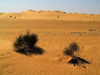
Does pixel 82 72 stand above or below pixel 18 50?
below

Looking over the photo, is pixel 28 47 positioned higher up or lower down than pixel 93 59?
higher up

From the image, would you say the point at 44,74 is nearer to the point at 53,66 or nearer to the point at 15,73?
the point at 53,66

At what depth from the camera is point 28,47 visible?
21.9 feet

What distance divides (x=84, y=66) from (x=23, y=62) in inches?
130

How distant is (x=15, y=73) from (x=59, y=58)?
2597mm

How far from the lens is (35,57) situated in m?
5.87

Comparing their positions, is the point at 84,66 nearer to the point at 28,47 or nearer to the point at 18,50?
the point at 28,47

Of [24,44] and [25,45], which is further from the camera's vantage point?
[24,44]

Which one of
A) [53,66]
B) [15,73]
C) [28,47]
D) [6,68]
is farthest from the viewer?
[28,47]

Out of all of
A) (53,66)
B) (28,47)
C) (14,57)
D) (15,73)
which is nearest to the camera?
(15,73)

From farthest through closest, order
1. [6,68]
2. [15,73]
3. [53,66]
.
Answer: [53,66]
[6,68]
[15,73]

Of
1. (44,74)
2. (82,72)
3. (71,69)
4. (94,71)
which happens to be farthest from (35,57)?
(94,71)

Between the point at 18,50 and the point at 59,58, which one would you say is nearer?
the point at 59,58

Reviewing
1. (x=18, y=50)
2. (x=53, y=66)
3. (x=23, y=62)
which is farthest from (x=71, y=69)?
(x=18, y=50)
